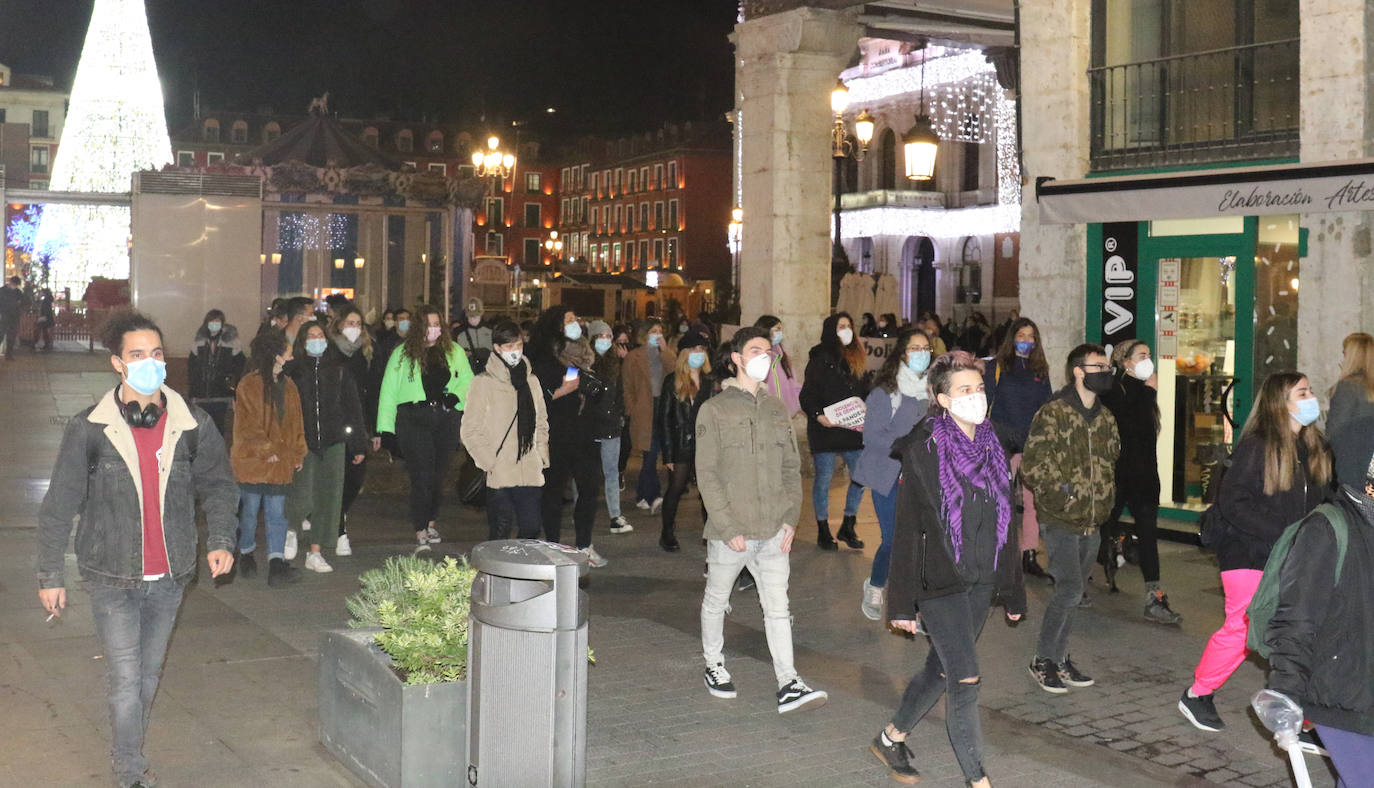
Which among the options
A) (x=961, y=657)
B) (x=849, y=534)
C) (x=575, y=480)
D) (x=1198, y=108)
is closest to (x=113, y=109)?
(x=575, y=480)

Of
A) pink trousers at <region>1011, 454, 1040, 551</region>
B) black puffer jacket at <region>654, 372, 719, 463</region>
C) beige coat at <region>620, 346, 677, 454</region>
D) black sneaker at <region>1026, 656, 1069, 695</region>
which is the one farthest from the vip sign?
black sneaker at <region>1026, 656, 1069, 695</region>

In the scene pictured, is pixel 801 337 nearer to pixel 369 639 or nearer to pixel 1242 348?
pixel 1242 348

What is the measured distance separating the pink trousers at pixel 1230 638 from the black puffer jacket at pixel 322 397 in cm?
629

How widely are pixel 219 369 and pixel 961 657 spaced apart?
9101mm

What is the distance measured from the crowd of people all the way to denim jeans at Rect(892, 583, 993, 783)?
1 centimetres

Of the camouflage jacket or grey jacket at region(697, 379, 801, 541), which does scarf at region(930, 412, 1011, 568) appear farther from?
the camouflage jacket

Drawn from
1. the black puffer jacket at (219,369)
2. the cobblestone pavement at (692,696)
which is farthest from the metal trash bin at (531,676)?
the black puffer jacket at (219,369)

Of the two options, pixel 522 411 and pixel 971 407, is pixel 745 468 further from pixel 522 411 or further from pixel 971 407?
pixel 522 411

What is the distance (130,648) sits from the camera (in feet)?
18.1

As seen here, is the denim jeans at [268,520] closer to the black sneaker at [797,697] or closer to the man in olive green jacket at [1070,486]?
the black sneaker at [797,697]

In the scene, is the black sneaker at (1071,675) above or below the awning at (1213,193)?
below

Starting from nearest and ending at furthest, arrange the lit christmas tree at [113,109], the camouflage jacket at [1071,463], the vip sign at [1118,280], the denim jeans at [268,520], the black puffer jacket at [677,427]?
the camouflage jacket at [1071,463], the denim jeans at [268,520], the black puffer jacket at [677,427], the vip sign at [1118,280], the lit christmas tree at [113,109]

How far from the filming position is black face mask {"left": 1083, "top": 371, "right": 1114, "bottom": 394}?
777 centimetres

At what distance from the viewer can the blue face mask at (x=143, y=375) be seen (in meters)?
5.48
